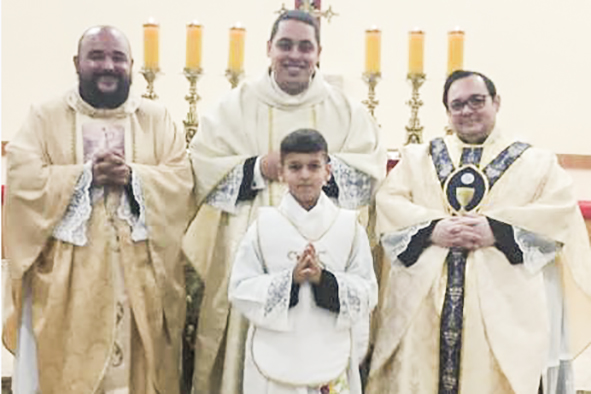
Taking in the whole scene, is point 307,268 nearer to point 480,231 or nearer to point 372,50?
point 480,231

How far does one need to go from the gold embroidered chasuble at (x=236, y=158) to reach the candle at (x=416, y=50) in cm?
67

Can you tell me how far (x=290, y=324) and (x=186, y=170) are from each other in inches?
32.8

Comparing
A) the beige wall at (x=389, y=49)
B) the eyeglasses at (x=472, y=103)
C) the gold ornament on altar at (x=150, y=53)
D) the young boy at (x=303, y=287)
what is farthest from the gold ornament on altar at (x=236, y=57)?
the beige wall at (x=389, y=49)

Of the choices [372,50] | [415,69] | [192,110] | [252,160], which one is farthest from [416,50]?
[252,160]

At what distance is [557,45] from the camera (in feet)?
22.3

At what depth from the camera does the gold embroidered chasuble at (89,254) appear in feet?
12.7

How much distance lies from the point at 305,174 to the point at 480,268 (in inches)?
31.5

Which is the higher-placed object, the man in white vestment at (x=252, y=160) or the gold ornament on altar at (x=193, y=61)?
the gold ornament on altar at (x=193, y=61)

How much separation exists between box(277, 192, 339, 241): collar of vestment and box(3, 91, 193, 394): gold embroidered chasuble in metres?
0.56

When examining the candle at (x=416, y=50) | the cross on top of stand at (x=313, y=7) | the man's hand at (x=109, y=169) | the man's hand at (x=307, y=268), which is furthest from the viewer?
the cross on top of stand at (x=313, y=7)

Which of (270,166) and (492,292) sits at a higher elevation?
(270,166)

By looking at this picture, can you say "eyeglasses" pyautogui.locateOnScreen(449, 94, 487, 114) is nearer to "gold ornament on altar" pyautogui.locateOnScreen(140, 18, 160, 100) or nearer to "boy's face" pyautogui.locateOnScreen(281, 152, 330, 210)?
"boy's face" pyautogui.locateOnScreen(281, 152, 330, 210)

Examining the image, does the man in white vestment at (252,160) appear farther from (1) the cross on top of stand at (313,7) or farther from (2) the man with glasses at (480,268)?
(1) the cross on top of stand at (313,7)

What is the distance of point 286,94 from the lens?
13.7 ft
